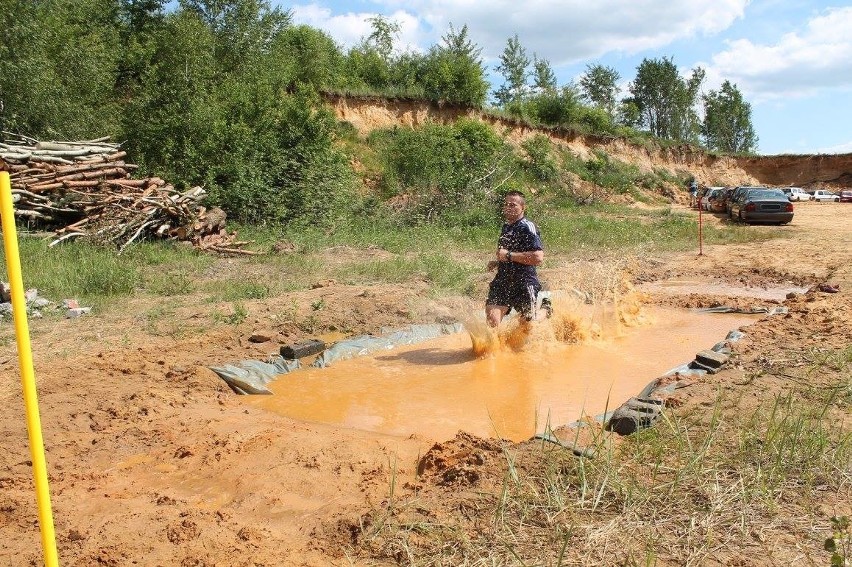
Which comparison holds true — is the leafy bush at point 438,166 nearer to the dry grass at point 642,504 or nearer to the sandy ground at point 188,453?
the sandy ground at point 188,453

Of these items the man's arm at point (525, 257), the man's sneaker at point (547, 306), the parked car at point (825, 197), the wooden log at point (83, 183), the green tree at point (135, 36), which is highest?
the green tree at point (135, 36)

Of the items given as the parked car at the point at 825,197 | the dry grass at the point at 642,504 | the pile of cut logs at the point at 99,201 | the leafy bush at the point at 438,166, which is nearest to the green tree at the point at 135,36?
the pile of cut logs at the point at 99,201

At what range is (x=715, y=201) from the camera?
30234 mm

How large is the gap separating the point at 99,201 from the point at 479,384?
34.4 ft

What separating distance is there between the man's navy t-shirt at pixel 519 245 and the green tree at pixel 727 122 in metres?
66.2

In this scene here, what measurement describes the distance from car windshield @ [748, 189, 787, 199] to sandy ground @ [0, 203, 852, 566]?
54.6ft

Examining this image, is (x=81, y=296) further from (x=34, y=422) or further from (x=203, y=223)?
(x=34, y=422)

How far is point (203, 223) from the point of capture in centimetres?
1466

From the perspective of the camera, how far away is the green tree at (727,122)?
2616 inches

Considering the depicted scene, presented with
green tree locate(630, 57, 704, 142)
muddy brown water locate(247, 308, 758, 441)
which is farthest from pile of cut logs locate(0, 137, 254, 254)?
green tree locate(630, 57, 704, 142)

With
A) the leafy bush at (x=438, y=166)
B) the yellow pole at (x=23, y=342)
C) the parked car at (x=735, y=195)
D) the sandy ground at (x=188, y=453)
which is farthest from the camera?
the parked car at (x=735, y=195)

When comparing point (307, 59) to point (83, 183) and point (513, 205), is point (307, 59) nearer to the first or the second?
point (83, 183)

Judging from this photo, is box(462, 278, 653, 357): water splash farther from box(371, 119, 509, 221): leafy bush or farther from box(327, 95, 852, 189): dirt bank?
box(327, 95, 852, 189): dirt bank

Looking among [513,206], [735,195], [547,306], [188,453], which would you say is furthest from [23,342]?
[735,195]
